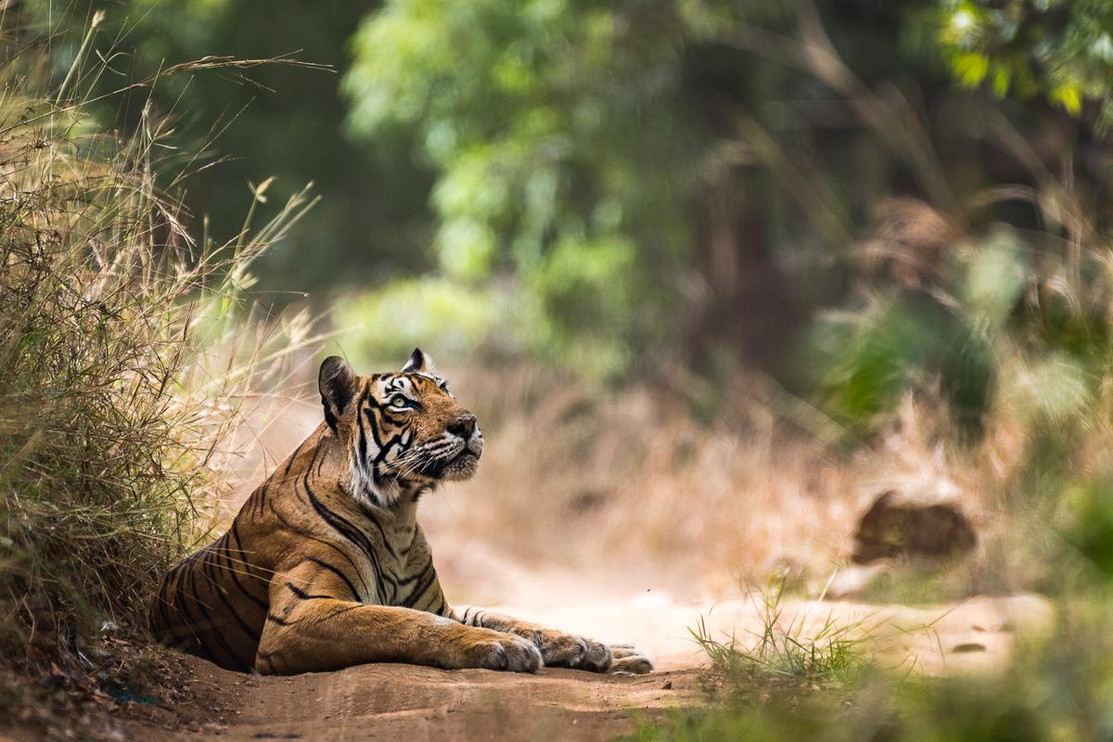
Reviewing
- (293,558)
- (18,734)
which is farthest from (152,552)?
(18,734)

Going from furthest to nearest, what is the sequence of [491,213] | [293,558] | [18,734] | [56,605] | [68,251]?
[491,213] → [293,558] → [68,251] → [56,605] → [18,734]

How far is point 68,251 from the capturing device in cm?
463

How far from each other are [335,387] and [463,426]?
57cm

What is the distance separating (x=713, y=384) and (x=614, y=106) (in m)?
4.20

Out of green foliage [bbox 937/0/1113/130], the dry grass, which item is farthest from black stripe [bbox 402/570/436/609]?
green foliage [bbox 937/0/1113/130]

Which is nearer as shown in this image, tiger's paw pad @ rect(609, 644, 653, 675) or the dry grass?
the dry grass

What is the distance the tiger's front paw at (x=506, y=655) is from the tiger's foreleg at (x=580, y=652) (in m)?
0.37

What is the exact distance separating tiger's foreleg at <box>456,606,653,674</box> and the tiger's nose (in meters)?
0.78

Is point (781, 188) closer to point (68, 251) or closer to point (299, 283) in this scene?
point (299, 283)

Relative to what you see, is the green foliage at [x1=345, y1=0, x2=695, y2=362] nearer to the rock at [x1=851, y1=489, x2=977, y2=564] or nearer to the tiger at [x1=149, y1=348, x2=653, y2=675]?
the rock at [x1=851, y1=489, x2=977, y2=564]

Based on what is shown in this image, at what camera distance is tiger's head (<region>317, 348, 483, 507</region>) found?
5.17 m

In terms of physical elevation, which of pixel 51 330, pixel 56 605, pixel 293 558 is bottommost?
pixel 56 605

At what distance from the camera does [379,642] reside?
4.68 metres

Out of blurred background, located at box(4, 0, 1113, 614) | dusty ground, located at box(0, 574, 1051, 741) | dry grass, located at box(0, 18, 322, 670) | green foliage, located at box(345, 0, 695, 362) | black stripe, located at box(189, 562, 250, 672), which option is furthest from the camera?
green foliage, located at box(345, 0, 695, 362)
